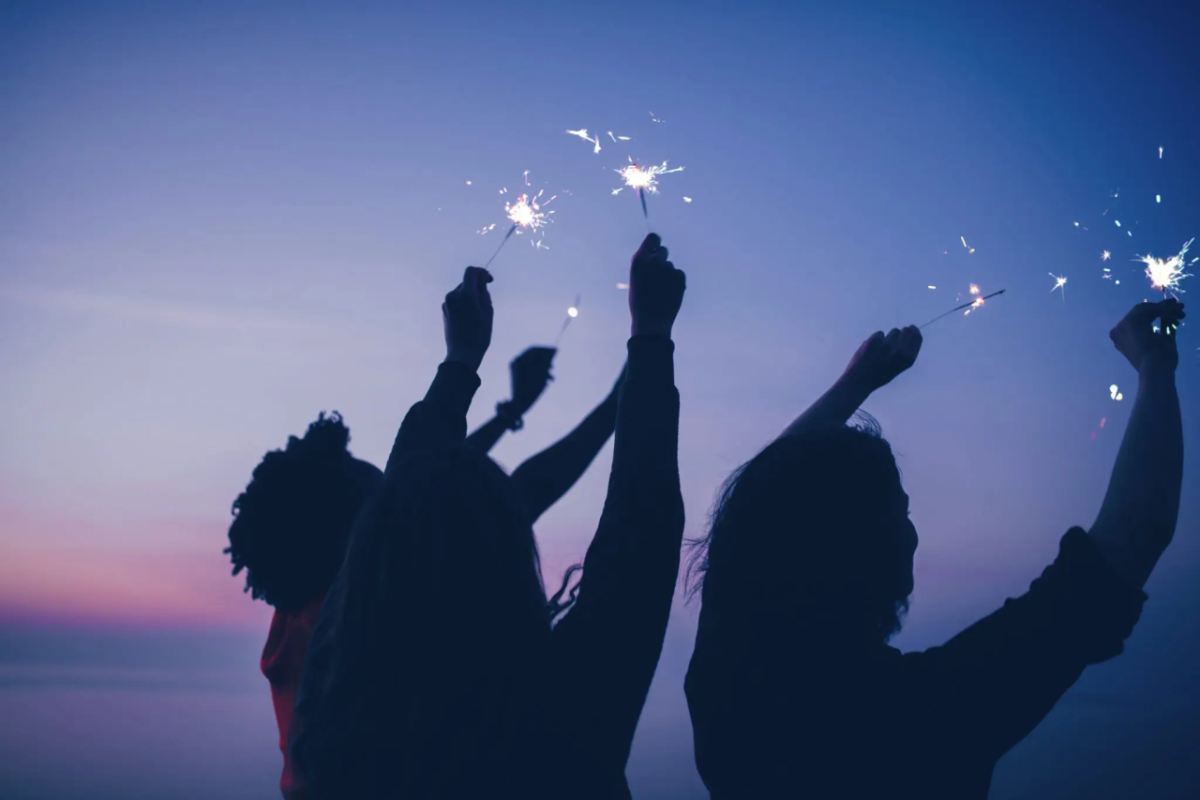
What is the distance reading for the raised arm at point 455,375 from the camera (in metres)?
2.60

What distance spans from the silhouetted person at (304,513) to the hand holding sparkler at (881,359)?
3.15 feet

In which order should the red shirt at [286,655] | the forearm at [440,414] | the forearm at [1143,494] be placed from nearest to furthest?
the forearm at [1143,494]
the red shirt at [286,655]
the forearm at [440,414]

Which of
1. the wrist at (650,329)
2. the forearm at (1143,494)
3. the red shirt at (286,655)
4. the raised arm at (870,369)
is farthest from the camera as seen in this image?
the raised arm at (870,369)

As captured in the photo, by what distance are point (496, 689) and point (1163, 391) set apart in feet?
5.82

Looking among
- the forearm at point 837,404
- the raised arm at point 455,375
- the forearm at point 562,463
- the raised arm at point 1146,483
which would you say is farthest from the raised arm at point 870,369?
the raised arm at point 455,375

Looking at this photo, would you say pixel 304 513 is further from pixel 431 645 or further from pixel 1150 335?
pixel 1150 335

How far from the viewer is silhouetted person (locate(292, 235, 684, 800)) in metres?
1.46

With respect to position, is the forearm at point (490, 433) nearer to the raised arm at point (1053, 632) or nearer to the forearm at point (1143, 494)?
the raised arm at point (1053, 632)

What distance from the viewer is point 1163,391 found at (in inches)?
80.0

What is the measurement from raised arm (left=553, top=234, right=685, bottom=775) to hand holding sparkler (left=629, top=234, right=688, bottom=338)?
28 cm

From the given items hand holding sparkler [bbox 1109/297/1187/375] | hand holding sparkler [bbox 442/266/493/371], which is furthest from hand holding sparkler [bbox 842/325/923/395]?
hand holding sparkler [bbox 442/266/493/371]

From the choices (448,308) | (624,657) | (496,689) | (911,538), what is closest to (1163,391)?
(911,538)

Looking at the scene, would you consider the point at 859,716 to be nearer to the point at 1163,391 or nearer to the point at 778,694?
the point at 778,694

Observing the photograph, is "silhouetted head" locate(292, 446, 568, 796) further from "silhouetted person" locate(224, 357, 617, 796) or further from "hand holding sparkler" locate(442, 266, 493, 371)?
"hand holding sparkler" locate(442, 266, 493, 371)
